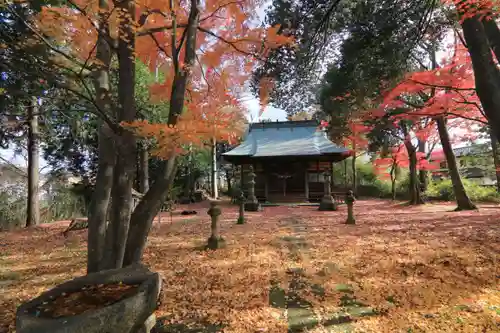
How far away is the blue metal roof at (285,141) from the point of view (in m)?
13.8

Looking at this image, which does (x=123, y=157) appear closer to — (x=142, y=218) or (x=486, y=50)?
(x=142, y=218)

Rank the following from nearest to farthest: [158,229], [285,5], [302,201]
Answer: [285,5]
[158,229]
[302,201]

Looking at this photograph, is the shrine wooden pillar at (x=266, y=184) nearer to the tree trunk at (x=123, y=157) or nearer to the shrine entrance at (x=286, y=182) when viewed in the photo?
the shrine entrance at (x=286, y=182)

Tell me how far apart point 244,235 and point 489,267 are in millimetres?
4536

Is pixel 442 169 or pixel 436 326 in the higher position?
pixel 442 169

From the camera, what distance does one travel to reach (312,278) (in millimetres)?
3539

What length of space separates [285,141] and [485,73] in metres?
11.9

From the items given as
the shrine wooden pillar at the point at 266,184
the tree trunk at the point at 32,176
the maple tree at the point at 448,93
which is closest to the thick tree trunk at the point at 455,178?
the maple tree at the point at 448,93

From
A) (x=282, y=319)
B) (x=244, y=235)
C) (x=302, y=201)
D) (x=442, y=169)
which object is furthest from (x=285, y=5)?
(x=442, y=169)

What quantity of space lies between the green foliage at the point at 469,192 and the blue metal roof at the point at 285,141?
619 centimetres

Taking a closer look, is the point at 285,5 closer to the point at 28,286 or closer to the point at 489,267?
the point at 489,267

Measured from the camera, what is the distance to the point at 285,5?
18.3 ft

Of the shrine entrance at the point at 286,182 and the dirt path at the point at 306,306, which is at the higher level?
the shrine entrance at the point at 286,182

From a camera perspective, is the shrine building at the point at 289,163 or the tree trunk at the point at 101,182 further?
the shrine building at the point at 289,163
